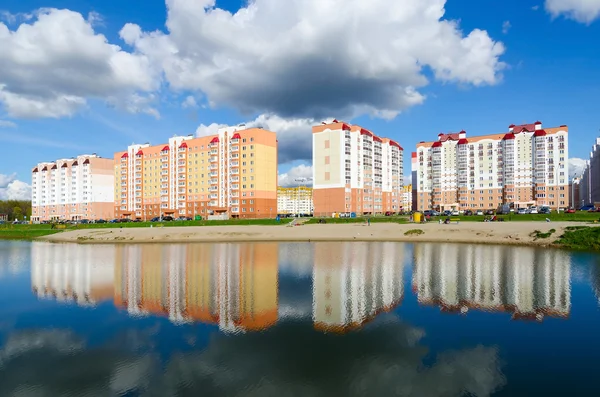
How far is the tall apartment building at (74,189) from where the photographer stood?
517ft

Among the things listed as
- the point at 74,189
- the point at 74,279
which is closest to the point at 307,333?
the point at 74,279

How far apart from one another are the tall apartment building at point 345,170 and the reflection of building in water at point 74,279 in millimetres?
83580

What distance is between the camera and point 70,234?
83.6 m

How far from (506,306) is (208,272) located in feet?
71.4

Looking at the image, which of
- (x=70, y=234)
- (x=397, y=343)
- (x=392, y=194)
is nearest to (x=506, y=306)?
(x=397, y=343)

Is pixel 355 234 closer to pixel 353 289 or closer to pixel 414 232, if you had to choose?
pixel 414 232

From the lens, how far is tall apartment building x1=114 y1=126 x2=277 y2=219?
117562 mm

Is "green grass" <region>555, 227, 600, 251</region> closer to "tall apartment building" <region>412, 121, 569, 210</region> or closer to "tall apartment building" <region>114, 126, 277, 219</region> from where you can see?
"tall apartment building" <region>412, 121, 569, 210</region>

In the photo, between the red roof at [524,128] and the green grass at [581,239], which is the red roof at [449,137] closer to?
the red roof at [524,128]

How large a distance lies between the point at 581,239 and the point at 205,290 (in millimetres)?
45060

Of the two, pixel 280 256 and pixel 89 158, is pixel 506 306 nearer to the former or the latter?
pixel 280 256

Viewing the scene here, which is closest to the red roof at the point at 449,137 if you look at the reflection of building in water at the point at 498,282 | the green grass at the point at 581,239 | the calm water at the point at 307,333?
the green grass at the point at 581,239

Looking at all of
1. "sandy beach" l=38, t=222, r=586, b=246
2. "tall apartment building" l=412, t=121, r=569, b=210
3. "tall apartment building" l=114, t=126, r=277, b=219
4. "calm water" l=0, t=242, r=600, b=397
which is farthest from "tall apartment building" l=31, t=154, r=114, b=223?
"calm water" l=0, t=242, r=600, b=397

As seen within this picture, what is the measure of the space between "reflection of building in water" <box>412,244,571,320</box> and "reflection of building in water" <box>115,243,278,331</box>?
382 inches
